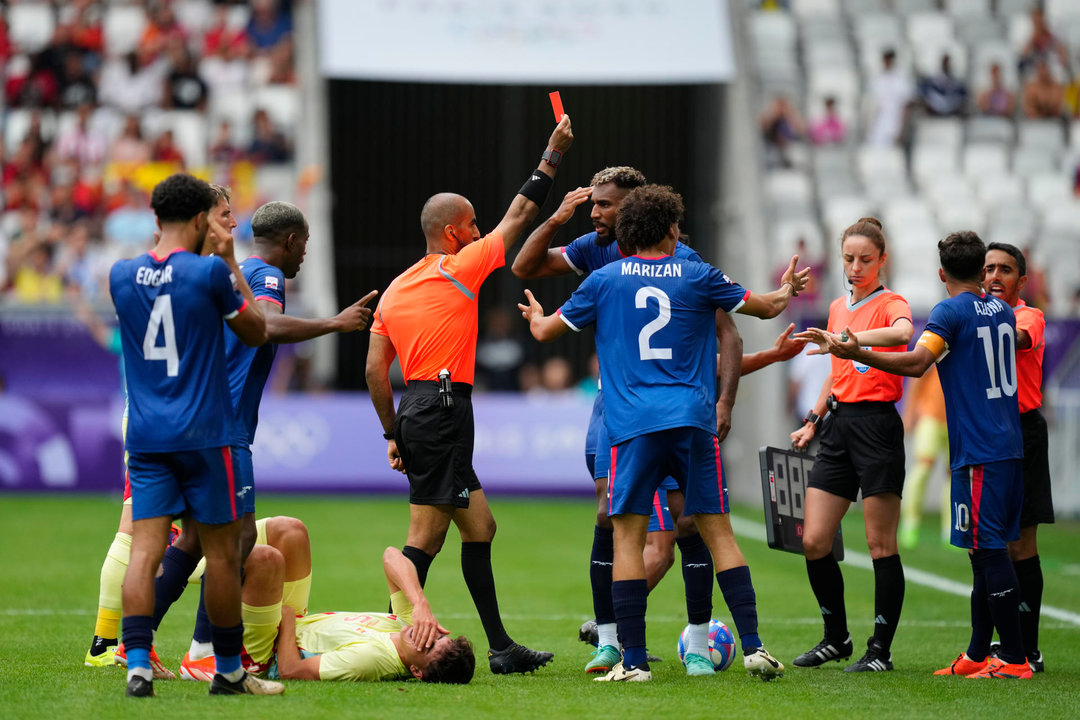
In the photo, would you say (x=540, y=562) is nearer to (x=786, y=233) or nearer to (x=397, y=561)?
(x=397, y=561)

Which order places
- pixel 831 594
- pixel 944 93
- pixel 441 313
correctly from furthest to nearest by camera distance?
pixel 944 93 → pixel 831 594 → pixel 441 313

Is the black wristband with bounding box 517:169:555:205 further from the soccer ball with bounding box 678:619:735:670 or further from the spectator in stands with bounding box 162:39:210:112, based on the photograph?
the spectator in stands with bounding box 162:39:210:112

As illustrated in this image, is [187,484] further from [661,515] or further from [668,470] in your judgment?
[661,515]

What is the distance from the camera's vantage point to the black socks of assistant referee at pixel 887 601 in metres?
7.38

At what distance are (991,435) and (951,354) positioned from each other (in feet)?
1.54

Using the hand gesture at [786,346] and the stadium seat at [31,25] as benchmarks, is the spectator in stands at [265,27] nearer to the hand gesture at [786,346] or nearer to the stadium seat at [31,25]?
the stadium seat at [31,25]

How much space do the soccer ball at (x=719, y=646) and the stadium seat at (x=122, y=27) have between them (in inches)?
739

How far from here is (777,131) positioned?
2323 centimetres

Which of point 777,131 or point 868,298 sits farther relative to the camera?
point 777,131

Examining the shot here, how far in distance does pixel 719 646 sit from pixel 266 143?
54.3ft

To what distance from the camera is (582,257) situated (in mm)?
7719

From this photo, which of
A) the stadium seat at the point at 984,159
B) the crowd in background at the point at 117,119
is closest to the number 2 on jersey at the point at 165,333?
the crowd in background at the point at 117,119

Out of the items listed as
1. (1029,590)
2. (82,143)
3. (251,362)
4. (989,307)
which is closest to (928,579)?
(1029,590)

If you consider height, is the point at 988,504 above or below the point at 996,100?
below
